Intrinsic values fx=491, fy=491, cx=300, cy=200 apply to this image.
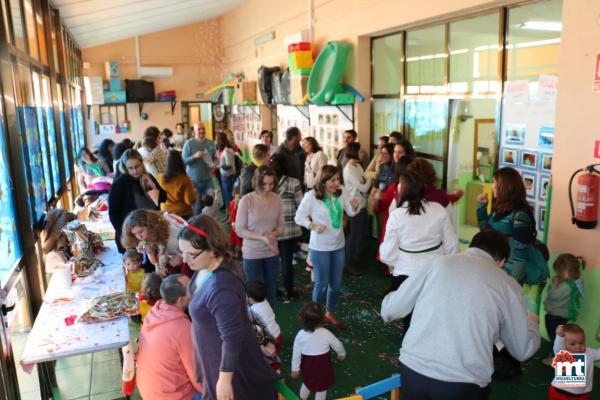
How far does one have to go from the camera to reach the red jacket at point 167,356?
7.98 ft

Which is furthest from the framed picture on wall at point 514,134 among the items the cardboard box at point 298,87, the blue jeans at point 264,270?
the cardboard box at point 298,87

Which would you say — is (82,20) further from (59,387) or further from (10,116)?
(59,387)

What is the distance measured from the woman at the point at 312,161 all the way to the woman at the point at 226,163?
5.51 feet

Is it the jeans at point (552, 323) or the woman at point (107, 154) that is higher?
the woman at point (107, 154)

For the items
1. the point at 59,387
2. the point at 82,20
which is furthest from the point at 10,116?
the point at 82,20

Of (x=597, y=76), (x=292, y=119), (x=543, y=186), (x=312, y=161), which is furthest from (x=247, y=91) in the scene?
(x=597, y=76)

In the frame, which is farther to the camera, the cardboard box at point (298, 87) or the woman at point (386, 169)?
the cardboard box at point (298, 87)

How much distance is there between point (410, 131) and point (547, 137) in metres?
2.37

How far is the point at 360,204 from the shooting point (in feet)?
17.8

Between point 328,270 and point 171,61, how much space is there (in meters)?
11.3

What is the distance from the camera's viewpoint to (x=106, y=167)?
788 cm

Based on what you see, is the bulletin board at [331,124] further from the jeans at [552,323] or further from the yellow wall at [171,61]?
the yellow wall at [171,61]

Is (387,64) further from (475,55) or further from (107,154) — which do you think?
(107,154)

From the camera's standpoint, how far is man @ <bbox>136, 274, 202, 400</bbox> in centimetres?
244
